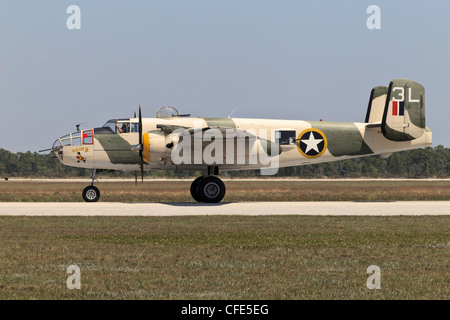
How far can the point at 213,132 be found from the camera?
31312mm

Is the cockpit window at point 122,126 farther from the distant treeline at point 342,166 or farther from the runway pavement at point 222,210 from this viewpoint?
the distant treeline at point 342,166

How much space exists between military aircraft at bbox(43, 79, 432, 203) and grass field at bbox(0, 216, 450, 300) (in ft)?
29.1

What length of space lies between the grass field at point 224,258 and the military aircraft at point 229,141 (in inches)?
349

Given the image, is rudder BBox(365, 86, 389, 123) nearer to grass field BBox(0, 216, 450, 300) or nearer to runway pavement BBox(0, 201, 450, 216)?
runway pavement BBox(0, 201, 450, 216)

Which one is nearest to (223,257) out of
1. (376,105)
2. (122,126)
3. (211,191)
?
(211,191)

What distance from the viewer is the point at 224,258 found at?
1478 centimetres

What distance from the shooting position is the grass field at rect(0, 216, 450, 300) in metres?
11.3

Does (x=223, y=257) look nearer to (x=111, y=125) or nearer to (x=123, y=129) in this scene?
(x=123, y=129)

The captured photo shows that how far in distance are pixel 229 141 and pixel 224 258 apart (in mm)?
17690

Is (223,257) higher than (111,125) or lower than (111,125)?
lower

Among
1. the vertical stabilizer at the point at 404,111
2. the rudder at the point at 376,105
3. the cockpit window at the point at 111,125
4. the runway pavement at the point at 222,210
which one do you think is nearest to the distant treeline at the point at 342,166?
the rudder at the point at 376,105
